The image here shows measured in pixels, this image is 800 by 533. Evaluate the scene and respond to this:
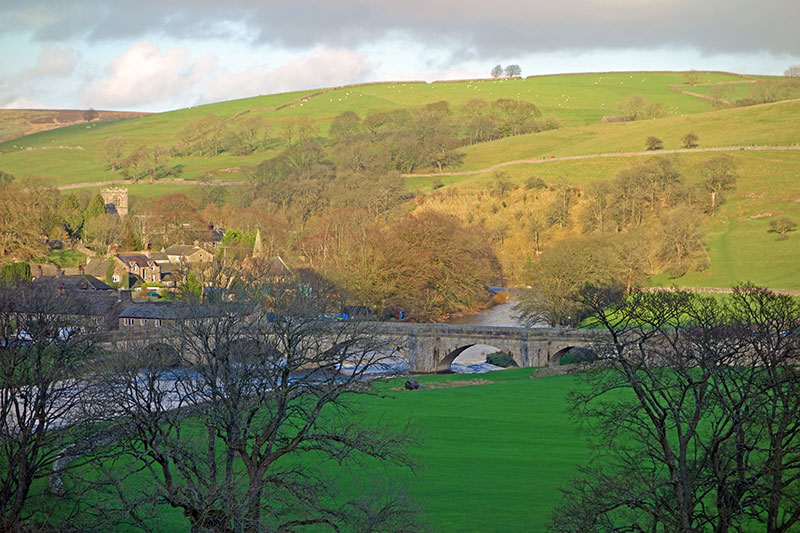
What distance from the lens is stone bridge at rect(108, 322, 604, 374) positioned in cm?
5306

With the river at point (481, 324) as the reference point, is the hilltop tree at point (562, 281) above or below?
above

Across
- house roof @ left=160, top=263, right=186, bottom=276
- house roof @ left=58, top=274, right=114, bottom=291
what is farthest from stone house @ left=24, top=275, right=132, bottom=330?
house roof @ left=160, top=263, right=186, bottom=276

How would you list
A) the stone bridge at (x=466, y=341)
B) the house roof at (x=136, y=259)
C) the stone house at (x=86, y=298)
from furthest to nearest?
1. the house roof at (x=136, y=259)
2. the stone bridge at (x=466, y=341)
3. the stone house at (x=86, y=298)

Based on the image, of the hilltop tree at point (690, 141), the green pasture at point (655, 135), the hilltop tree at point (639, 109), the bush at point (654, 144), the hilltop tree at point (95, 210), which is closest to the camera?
the hilltop tree at point (95, 210)

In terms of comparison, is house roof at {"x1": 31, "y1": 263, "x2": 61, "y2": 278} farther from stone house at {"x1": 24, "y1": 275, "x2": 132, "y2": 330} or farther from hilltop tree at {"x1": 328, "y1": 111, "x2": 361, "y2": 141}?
hilltop tree at {"x1": 328, "y1": 111, "x2": 361, "y2": 141}

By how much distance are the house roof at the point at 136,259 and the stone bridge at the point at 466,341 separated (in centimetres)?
4354

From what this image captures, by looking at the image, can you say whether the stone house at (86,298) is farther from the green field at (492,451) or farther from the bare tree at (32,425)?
the green field at (492,451)

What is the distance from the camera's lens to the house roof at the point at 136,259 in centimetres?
9533

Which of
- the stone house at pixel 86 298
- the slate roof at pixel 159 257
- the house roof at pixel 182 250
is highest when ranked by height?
the stone house at pixel 86 298

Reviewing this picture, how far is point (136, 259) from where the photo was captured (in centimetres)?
9681

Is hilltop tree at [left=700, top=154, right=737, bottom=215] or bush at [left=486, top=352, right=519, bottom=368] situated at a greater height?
hilltop tree at [left=700, top=154, right=737, bottom=215]

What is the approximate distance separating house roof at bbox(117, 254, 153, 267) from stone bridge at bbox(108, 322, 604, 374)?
4354 centimetres

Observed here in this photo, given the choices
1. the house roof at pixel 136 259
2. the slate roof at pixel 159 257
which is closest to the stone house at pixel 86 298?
the house roof at pixel 136 259

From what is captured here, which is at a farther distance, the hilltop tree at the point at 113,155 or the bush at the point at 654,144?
the hilltop tree at the point at 113,155
